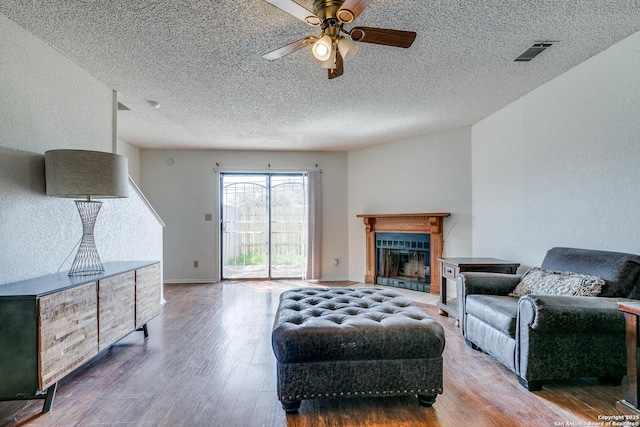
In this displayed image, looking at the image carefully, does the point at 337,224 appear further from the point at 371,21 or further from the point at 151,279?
the point at 371,21

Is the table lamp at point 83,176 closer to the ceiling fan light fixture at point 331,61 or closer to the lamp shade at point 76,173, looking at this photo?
the lamp shade at point 76,173

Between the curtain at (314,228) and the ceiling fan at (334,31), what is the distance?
150 inches

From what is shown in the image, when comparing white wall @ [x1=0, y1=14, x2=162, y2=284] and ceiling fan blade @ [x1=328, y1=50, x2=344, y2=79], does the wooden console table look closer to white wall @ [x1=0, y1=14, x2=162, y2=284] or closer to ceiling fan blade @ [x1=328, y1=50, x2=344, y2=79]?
white wall @ [x1=0, y1=14, x2=162, y2=284]

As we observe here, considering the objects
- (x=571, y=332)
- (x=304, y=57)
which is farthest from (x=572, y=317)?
(x=304, y=57)

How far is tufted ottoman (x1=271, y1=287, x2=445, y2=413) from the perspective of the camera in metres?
1.77

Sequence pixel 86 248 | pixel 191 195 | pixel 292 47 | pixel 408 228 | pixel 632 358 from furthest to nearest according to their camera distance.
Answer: pixel 191 195
pixel 408 228
pixel 86 248
pixel 292 47
pixel 632 358

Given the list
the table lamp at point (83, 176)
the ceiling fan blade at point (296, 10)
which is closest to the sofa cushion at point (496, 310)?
the ceiling fan blade at point (296, 10)

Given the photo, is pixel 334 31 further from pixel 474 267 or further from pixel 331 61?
pixel 474 267

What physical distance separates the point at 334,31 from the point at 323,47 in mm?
120

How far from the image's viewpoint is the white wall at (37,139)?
2096mm

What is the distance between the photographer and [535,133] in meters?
3.26

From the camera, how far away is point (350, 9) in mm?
1648

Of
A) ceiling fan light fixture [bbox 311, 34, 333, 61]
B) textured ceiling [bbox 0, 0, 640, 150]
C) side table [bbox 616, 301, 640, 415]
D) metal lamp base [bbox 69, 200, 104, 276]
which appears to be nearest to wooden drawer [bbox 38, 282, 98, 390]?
metal lamp base [bbox 69, 200, 104, 276]

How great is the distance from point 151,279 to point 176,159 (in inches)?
132
